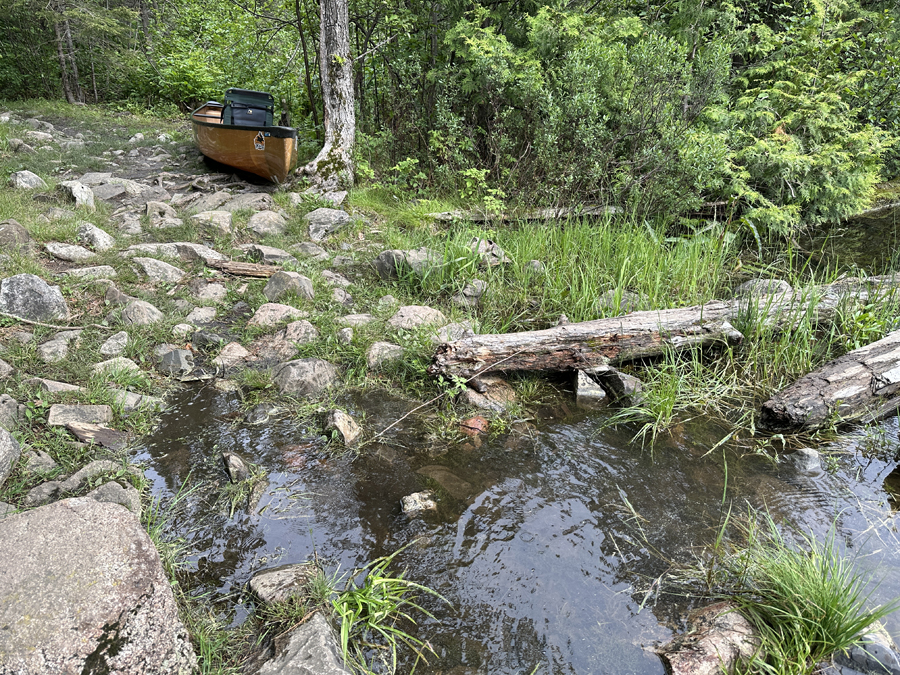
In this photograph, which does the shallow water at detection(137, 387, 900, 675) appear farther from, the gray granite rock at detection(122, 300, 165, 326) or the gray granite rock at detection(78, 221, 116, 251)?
the gray granite rock at detection(78, 221, 116, 251)

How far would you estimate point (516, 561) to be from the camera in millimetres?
2730

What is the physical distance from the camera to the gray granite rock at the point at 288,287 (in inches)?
204

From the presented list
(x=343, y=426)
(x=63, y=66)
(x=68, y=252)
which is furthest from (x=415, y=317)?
(x=63, y=66)

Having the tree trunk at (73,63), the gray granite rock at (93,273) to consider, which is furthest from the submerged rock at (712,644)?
the tree trunk at (73,63)

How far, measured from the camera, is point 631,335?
435cm

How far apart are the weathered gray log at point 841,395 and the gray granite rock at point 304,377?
331 cm

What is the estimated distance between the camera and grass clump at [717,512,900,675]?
2123 millimetres

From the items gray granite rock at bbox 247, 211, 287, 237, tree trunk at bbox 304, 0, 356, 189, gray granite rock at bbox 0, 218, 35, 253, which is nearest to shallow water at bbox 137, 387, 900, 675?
gray granite rock at bbox 0, 218, 35, 253

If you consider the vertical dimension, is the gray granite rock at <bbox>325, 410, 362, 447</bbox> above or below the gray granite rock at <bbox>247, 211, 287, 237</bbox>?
below

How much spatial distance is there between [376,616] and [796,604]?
181cm

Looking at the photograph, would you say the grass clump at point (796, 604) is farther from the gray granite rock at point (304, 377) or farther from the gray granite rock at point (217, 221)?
the gray granite rock at point (217, 221)

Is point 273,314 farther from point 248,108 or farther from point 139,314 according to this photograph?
point 248,108

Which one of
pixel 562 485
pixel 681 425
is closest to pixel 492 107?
pixel 681 425

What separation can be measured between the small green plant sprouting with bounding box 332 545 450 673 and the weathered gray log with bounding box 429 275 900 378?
1824mm
